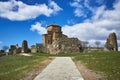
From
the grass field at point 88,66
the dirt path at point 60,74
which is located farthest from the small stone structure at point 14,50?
the dirt path at point 60,74

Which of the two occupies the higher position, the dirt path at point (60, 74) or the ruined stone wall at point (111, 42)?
the ruined stone wall at point (111, 42)

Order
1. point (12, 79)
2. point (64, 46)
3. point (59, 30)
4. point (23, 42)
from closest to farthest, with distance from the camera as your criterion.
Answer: point (12, 79), point (64, 46), point (23, 42), point (59, 30)

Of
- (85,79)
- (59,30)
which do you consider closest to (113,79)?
(85,79)

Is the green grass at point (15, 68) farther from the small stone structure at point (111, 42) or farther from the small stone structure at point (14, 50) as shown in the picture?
the small stone structure at point (14, 50)

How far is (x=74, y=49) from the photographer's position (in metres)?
57.0

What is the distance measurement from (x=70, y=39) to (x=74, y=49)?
3150mm

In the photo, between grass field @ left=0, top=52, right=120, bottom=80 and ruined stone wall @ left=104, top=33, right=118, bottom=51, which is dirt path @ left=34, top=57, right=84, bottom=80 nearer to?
grass field @ left=0, top=52, right=120, bottom=80

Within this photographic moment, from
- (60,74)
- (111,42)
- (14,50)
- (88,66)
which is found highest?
(111,42)

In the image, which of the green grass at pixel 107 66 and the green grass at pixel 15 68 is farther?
the green grass at pixel 15 68

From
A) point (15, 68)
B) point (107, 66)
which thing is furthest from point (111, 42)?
point (15, 68)

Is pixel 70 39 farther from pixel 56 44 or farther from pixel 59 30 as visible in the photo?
pixel 59 30

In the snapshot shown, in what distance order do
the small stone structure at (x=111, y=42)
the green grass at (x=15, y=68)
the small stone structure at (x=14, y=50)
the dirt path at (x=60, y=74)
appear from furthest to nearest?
1. the small stone structure at (x=14, y=50)
2. the small stone structure at (x=111, y=42)
3. the green grass at (x=15, y=68)
4. the dirt path at (x=60, y=74)

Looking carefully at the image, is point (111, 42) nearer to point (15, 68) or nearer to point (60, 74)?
point (15, 68)

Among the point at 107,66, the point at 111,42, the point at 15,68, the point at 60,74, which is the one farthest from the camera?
the point at 111,42
